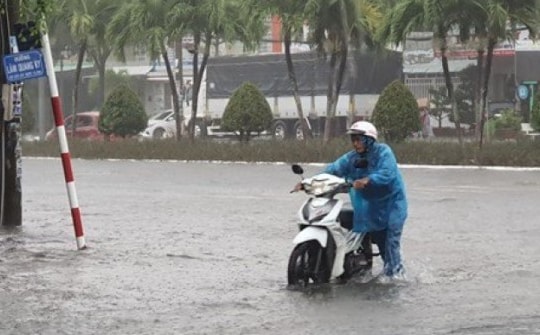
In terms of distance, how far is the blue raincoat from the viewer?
1056 cm

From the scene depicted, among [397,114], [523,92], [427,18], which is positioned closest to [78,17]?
[397,114]

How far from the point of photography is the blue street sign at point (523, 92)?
151 ft

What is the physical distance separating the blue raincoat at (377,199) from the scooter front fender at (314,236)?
0.59m

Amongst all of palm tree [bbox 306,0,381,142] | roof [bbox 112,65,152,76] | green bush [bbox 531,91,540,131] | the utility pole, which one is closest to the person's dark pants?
the utility pole

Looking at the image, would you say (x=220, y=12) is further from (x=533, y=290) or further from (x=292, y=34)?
(x=533, y=290)

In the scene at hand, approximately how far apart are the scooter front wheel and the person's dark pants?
2.26 feet

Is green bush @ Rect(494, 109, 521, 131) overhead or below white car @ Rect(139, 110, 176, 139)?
overhead

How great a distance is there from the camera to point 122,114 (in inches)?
1521

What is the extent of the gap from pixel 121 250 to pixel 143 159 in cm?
2240

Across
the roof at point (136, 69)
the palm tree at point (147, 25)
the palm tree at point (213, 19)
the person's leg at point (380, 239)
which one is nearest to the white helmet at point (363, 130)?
the person's leg at point (380, 239)

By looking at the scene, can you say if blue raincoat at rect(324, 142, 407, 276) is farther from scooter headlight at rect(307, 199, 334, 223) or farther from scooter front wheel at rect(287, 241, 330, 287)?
scooter front wheel at rect(287, 241, 330, 287)

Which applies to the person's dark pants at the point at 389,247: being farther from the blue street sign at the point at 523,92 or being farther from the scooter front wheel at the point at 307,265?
the blue street sign at the point at 523,92

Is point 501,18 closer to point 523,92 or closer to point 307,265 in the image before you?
point 523,92

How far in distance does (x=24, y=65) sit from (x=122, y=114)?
1025 inches
